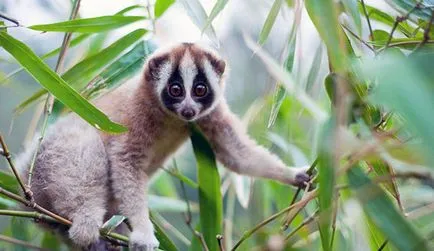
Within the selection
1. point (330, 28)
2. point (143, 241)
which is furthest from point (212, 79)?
point (330, 28)

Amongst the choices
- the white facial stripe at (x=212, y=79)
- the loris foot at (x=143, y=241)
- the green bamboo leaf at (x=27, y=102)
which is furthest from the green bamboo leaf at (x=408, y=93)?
the white facial stripe at (x=212, y=79)

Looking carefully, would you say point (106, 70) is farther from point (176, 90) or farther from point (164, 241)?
point (164, 241)

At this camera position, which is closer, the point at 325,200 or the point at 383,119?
the point at 325,200

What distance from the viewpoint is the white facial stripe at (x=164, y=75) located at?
2758 mm

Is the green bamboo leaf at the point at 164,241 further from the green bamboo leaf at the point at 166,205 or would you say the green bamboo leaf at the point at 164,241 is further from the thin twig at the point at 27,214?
the thin twig at the point at 27,214

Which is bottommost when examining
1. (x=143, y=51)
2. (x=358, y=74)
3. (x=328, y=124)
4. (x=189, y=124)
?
(x=328, y=124)

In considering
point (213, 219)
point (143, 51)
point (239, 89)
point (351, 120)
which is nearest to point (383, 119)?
point (351, 120)

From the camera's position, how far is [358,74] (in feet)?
5.25

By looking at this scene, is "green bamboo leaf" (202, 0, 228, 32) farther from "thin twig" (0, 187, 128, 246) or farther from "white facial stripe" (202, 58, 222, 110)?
"white facial stripe" (202, 58, 222, 110)

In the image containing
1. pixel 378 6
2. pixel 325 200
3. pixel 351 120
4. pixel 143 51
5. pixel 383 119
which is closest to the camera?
pixel 325 200

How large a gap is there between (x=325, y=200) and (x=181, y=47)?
151 centimetres

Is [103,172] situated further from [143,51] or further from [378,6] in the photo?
[378,6]

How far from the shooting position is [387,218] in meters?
1.33

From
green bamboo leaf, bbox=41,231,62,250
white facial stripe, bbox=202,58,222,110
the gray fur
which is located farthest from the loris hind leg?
white facial stripe, bbox=202,58,222,110
